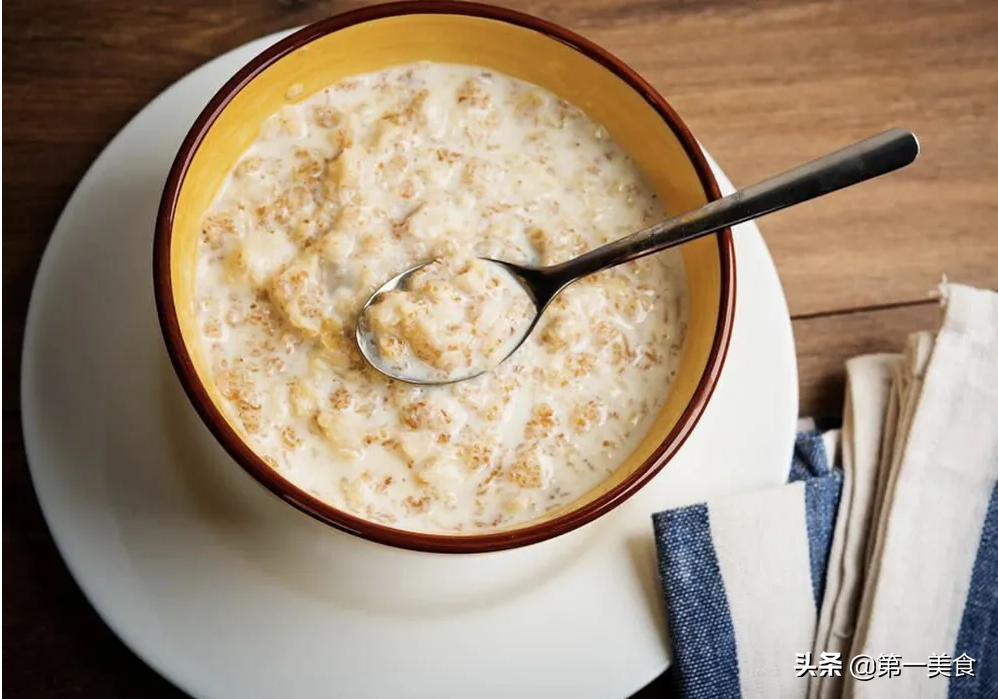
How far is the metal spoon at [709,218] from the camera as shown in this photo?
1051 mm

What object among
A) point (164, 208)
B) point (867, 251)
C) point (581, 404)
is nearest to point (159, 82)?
point (164, 208)

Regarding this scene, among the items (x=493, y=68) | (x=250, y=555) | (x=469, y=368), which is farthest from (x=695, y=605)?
(x=493, y=68)

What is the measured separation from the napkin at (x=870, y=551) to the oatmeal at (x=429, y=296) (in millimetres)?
176

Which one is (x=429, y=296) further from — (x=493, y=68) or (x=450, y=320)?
(x=493, y=68)

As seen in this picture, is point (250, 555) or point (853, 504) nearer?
A: point (250, 555)

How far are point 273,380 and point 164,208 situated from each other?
0.21 metres

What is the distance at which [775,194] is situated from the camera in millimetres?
1079

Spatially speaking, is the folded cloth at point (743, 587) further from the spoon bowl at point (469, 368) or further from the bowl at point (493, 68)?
the spoon bowl at point (469, 368)

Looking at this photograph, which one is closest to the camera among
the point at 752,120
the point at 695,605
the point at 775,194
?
the point at 775,194

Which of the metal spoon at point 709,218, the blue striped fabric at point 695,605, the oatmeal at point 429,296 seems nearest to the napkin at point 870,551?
the blue striped fabric at point 695,605

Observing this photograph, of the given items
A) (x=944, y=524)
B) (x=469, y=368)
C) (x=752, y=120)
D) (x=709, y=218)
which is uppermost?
(x=752, y=120)

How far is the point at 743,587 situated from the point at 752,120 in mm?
623

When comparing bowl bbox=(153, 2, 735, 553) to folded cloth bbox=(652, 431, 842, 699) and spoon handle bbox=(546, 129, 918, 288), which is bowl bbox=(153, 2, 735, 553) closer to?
spoon handle bbox=(546, 129, 918, 288)

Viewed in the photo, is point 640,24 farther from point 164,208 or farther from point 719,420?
point 164,208
